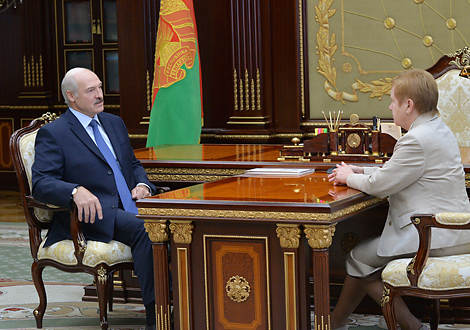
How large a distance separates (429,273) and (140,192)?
155cm

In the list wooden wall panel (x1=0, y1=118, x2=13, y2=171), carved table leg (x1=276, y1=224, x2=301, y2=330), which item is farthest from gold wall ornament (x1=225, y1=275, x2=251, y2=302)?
wooden wall panel (x1=0, y1=118, x2=13, y2=171)

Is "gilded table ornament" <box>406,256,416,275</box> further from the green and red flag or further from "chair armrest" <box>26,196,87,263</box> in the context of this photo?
the green and red flag

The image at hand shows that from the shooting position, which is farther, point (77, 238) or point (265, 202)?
point (77, 238)

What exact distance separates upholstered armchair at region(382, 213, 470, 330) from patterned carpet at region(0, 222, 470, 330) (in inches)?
32.0

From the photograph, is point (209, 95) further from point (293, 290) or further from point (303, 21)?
point (293, 290)

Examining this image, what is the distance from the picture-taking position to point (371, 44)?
570 centimetres

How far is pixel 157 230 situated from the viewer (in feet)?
8.65

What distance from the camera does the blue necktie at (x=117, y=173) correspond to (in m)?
3.34

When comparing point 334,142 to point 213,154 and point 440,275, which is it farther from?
point 440,275

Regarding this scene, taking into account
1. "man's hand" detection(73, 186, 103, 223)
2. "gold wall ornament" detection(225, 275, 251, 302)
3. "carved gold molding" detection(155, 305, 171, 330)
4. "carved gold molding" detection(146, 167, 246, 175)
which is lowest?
"carved gold molding" detection(155, 305, 171, 330)

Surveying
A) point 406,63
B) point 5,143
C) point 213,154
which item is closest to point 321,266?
point 213,154

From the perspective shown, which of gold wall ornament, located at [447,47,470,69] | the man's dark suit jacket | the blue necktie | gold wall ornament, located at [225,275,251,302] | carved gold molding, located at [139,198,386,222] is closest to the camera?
carved gold molding, located at [139,198,386,222]

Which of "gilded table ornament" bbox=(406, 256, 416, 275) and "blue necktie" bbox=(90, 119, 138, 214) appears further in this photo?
"blue necktie" bbox=(90, 119, 138, 214)

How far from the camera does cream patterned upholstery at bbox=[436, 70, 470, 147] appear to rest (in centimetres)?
416
